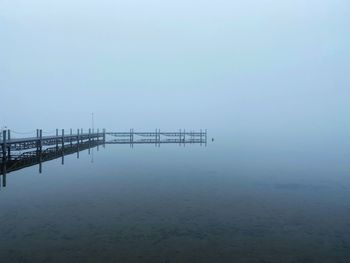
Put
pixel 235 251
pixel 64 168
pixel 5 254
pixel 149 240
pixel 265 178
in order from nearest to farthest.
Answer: pixel 5 254
pixel 235 251
pixel 149 240
pixel 265 178
pixel 64 168

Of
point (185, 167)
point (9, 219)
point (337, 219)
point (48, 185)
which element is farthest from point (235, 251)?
point (185, 167)

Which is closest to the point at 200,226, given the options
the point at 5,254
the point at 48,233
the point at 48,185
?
the point at 48,233

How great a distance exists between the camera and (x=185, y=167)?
3319 centimetres

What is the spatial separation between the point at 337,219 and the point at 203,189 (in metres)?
8.55

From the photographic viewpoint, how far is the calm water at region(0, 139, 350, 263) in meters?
11.0

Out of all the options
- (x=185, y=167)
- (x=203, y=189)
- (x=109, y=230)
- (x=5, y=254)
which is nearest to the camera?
(x=5, y=254)

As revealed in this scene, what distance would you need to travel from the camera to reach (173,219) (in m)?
14.7

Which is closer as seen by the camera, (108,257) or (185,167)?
(108,257)

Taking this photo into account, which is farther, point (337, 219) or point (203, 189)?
point (203, 189)

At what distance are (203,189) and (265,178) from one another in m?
7.28

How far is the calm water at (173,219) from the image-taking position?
11.0 m

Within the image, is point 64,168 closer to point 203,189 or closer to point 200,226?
point 203,189

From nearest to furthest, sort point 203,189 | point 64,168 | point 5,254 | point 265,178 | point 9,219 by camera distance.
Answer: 1. point 5,254
2. point 9,219
3. point 203,189
4. point 265,178
5. point 64,168

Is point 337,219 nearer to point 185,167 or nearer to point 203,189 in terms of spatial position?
point 203,189
